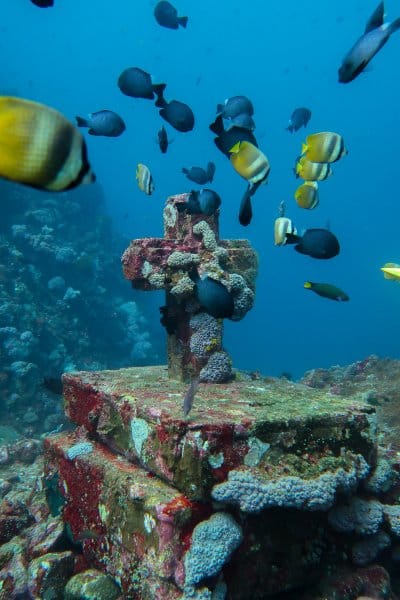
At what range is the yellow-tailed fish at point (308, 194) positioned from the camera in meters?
5.39

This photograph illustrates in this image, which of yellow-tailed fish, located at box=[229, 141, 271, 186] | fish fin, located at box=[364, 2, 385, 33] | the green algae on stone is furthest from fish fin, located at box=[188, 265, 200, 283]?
the green algae on stone

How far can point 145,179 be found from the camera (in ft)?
19.2

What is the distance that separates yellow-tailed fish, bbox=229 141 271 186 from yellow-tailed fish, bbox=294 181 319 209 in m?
1.37

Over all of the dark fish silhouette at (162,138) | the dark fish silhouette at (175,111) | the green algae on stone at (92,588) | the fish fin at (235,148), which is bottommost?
the green algae on stone at (92,588)

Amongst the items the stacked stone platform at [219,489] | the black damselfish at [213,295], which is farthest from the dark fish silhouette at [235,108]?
the stacked stone platform at [219,489]

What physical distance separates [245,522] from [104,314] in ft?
58.7

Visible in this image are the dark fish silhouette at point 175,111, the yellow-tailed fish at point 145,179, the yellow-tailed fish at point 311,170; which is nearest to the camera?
the yellow-tailed fish at point 311,170

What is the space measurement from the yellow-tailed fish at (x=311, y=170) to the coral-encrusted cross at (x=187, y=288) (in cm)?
136

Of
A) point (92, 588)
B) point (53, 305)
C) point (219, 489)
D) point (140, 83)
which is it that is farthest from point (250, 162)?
point (53, 305)

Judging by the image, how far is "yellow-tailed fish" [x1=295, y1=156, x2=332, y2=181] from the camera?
15.8 feet

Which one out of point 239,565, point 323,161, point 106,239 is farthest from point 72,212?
point 239,565

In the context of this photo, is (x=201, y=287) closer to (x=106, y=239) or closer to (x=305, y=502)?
(x=305, y=502)

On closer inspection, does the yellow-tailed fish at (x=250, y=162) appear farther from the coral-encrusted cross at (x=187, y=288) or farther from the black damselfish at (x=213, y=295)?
the coral-encrusted cross at (x=187, y=288)

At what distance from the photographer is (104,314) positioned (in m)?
20.6
